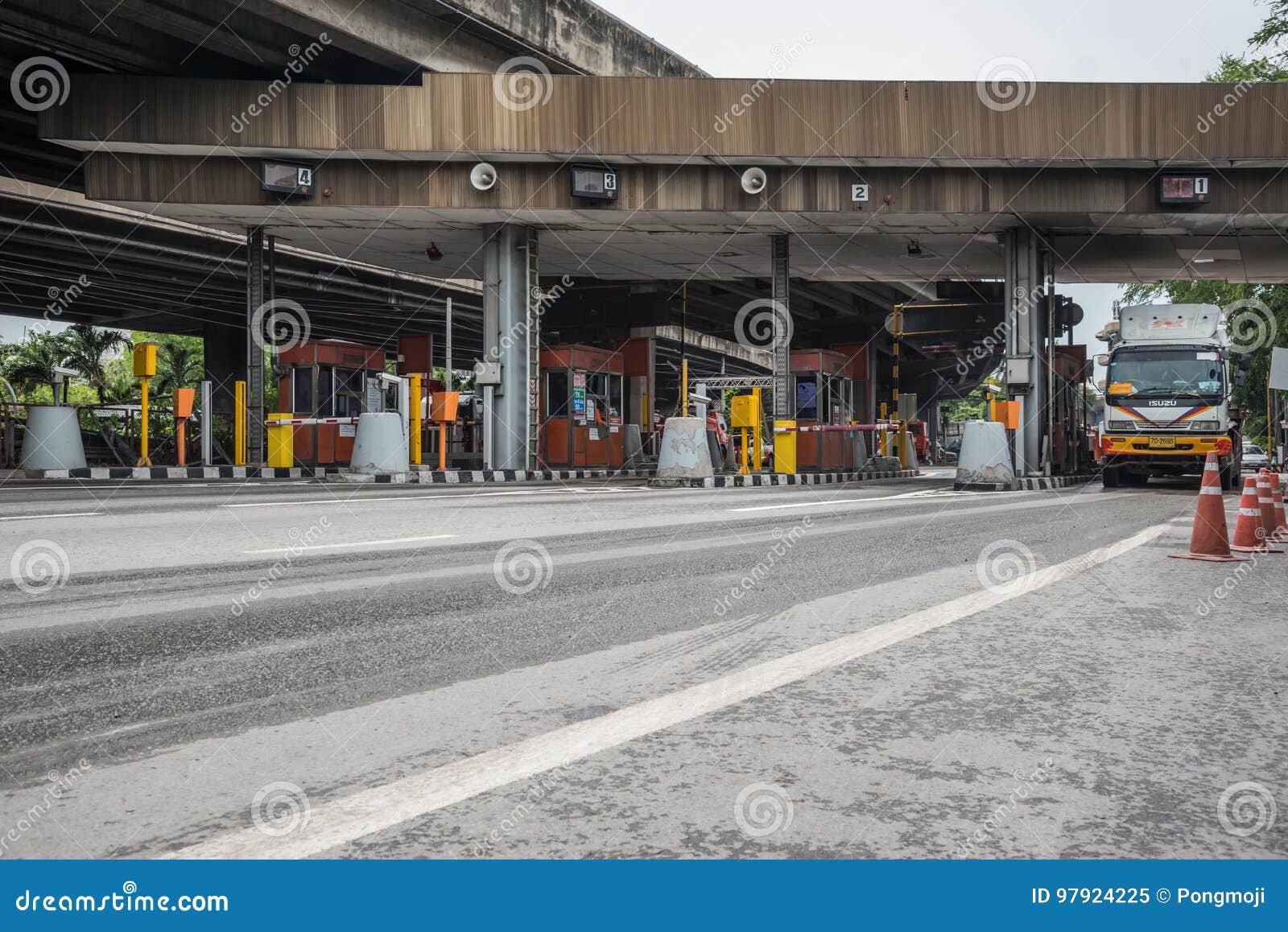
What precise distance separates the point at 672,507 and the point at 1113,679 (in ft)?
29.5

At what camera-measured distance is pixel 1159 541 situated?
9234mm

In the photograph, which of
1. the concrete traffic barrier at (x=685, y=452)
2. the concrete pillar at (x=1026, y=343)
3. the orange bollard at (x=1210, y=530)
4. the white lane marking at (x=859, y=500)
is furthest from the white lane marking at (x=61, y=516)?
the concrete pillar at (x=1026, y=343)

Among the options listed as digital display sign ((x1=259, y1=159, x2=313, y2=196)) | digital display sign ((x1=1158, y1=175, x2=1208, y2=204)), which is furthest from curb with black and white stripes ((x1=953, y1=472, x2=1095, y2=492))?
digital display sign ((x1=259, y1=159, x2=313, y2=196))

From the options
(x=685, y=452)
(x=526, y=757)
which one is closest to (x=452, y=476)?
(x=685, y=452)

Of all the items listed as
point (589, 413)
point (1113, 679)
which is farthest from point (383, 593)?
point (589, 413)

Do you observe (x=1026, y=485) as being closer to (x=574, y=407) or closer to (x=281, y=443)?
(x=574, y=407)

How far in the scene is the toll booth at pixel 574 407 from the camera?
26.3 meters

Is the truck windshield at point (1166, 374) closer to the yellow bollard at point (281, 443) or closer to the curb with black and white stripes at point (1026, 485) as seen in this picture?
the curb with black and white stripes at point (1026, 485)

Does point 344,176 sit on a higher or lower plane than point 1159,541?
higher

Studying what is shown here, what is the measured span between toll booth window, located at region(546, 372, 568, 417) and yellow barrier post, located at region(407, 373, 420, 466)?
489 cm

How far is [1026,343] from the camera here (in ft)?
72.5

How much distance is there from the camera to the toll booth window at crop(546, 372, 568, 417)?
26406mm

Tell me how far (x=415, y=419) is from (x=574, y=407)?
5.38 metres
